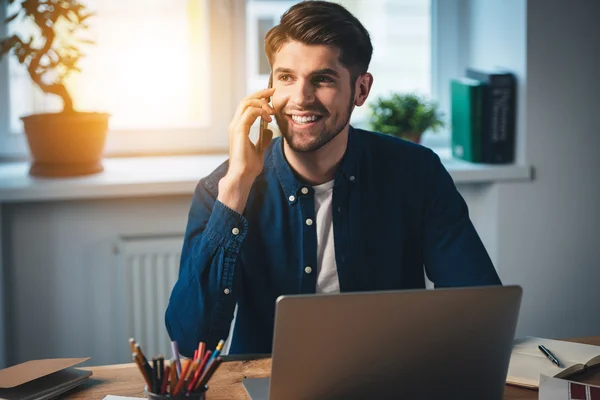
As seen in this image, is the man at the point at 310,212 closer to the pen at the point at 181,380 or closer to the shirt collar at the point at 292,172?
the shirt collar at the point at 292,172

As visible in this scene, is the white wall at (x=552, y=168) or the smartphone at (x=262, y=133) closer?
the smartphone at (x=262, y=133)

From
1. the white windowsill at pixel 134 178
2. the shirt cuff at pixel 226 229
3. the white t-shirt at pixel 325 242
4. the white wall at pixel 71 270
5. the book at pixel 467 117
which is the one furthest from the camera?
the book at pixel 467 117

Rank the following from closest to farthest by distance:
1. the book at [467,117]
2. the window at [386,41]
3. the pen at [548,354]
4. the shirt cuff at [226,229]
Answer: the pen at [548,354]
the shirt cuff at [226,229]
the book at [467,117]
the window at [386,41]

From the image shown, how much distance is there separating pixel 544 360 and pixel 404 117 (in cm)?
140

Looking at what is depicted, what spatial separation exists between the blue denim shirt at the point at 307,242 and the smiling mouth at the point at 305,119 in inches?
4.2

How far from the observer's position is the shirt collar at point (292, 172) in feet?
5.90

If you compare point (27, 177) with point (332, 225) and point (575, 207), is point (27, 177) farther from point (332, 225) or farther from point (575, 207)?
point (575, 207)

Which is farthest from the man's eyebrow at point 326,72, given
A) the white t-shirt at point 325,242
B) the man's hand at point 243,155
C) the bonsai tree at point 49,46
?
the bonsai tree at point 49,46

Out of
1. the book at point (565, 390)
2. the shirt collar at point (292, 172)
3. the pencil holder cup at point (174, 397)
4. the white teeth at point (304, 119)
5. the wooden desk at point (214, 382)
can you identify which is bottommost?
the wooden desk at point (214, 382)

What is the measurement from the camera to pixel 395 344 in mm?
1128

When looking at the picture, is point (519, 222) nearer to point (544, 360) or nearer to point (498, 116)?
point (498, 116)

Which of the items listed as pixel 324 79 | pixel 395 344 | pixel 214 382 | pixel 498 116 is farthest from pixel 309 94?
pixel 498 116

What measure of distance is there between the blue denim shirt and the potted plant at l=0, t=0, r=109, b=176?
31.8 inches

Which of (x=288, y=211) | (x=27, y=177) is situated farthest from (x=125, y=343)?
(x=288, y=211)
